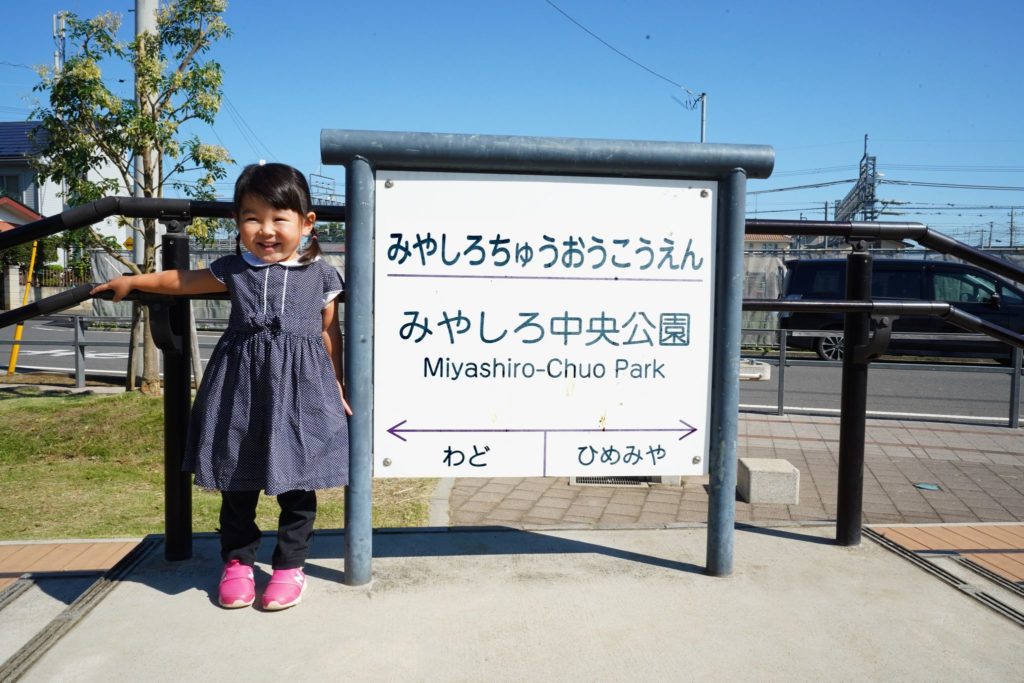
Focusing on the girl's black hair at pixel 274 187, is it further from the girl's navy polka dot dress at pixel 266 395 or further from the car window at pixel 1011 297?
the car window at pixel 1011 297

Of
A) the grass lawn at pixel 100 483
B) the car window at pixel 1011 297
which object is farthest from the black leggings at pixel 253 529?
the car window at pixel 1011 297

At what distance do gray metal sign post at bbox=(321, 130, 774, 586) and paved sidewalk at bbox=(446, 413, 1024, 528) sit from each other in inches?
51.7

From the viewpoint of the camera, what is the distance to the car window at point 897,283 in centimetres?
1677

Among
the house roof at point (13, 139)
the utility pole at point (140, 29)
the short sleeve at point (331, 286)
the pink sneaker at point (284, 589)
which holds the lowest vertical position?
the pink sneaker at point (284, 589)

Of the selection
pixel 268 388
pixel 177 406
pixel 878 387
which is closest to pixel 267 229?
pixel 268 388

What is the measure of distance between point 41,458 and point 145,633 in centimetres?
481

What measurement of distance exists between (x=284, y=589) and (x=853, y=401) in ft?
6.98

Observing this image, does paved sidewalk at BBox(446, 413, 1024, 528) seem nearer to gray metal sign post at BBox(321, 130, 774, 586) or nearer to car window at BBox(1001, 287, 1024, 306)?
gray metal sign post at BBox(321, 130, 774, 586)

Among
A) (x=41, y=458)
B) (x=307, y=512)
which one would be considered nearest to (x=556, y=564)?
(x=307, y=512)

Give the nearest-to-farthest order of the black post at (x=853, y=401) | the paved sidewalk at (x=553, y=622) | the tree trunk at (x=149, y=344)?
the paved sidewalk at (x=553, y=622) < the black post at (x=853, y=401) < the tree trunk at (x=149, y=344)

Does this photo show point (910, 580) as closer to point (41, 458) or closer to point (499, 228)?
point (499, 228)

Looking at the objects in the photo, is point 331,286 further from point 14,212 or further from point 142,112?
point 14,212

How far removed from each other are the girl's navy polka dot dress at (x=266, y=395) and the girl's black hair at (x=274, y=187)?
164mm

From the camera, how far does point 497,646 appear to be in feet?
7.55
